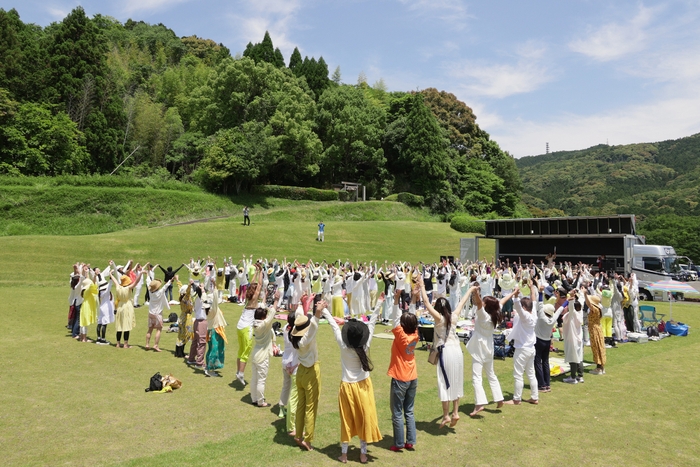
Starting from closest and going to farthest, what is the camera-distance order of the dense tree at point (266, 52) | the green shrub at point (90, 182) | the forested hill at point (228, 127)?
the green shrub at point (90, 182), the forested hill at point (228, 127), the dense tree at point (266, 52)

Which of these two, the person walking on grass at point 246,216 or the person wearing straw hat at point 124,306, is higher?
the person walking on grass at point 246,216

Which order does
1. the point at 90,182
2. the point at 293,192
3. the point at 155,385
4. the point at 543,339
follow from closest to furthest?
1. the point at 155,385
2. the point at 543,339
3. the point at 90,182
4. the point at 293,192

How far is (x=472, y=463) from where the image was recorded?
5762 millimetres

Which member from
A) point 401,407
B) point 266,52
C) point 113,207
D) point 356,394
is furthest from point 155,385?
point 266,52

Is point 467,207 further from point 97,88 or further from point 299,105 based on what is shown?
point 97,88

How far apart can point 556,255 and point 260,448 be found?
87.4ft

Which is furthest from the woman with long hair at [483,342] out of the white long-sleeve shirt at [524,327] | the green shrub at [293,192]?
the green shrub at [293,192]

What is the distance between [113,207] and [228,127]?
809 inches

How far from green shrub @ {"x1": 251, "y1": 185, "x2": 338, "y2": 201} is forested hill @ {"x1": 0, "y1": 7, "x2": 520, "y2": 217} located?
1.67 m

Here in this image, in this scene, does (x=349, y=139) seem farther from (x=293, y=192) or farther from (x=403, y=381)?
(x=403, y=381)

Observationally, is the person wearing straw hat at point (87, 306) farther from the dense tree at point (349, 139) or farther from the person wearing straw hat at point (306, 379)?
the dense tree at point (349, 139)

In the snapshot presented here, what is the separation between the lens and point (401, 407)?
608 centimetres

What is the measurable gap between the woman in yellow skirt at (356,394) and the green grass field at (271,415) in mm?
394

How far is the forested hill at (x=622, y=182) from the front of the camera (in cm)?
8675
